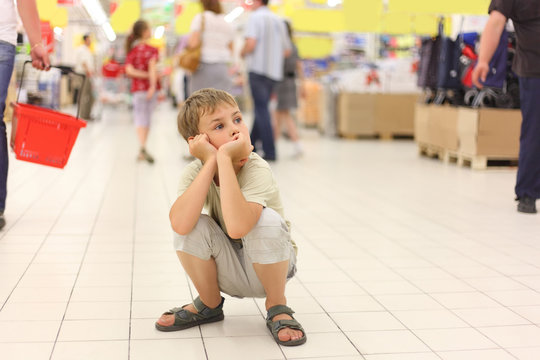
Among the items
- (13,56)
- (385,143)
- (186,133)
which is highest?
(13,56)

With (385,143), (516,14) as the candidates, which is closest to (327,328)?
(516,14)

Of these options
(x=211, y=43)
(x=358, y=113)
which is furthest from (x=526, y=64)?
(x=358, y=113)

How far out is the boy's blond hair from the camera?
2219 millimetres

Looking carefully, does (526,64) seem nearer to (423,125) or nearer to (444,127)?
(444,127)

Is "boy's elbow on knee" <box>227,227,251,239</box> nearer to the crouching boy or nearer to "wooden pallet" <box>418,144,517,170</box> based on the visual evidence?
the crouching boy

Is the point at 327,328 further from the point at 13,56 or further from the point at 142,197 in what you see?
the point at 142,197

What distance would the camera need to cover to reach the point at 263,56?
278 inches

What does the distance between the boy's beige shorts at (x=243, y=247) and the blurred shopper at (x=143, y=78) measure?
4.77 meters

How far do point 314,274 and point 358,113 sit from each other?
7.23m

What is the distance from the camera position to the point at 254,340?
7.40 ft

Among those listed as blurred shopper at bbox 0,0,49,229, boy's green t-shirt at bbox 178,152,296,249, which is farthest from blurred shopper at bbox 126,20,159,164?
boy's green t-shirt at bbox 178,152,296,249

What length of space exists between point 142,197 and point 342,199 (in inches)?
55.8

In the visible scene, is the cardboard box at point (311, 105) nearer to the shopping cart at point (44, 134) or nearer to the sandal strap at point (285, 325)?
the shopping cart at point (44, 134)

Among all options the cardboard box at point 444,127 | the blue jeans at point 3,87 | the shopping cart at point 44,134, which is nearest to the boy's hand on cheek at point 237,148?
the shopping cart at point 44,134
